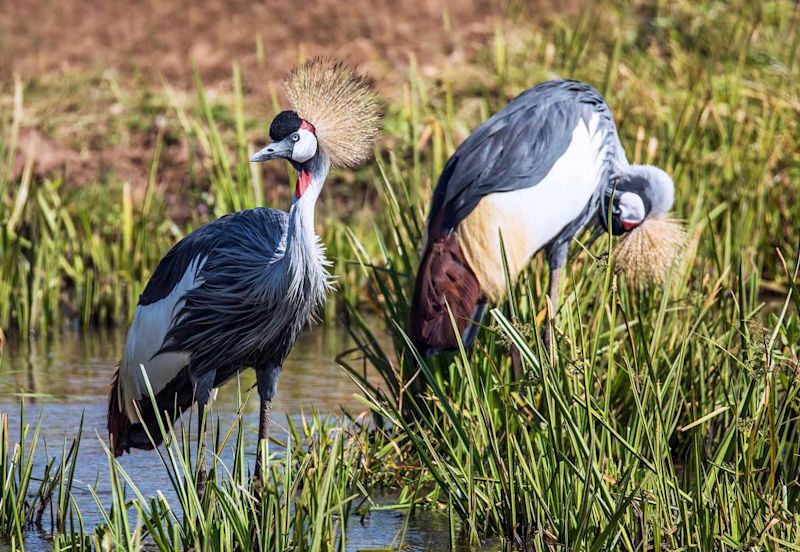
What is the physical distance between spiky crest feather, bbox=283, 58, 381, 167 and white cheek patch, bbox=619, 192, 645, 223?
1.31 metres

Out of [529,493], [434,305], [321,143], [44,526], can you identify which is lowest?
[44,526]

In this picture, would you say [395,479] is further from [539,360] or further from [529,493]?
[539,360]

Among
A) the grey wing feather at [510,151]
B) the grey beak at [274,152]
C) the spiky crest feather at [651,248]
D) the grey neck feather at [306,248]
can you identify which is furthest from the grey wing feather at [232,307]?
the spiky crest feather at [651,248]

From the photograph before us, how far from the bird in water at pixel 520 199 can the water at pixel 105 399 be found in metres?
0.63

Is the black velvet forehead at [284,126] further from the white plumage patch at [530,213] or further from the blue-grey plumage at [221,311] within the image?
the white plumage patch at [530,213]

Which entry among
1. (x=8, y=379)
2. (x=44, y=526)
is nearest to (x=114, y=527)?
(x=44, y=526)

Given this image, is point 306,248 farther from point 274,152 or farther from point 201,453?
point 201,453

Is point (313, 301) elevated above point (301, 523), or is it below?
above

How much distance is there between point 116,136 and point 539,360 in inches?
264

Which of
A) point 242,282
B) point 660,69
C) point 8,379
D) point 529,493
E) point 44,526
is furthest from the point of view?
point 660,69

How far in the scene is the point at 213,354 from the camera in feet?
15.0

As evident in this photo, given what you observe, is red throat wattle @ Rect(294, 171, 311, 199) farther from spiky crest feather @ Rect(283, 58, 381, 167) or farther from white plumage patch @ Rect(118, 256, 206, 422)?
white plumage patch @ Rect(118, 256, 206, 422)

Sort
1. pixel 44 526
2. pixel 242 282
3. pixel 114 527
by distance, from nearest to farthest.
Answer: pixel 114 527
pixel 44 526
pixel 242 282

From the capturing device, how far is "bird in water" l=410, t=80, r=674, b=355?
4.63 m
